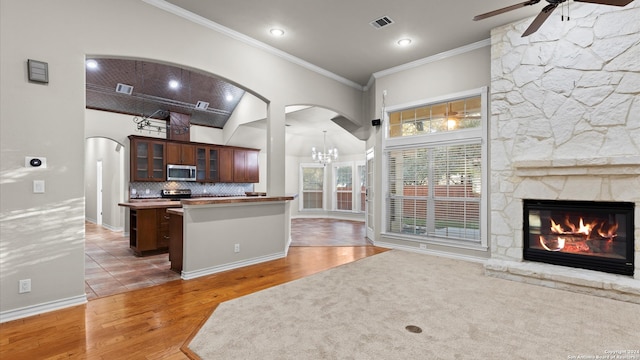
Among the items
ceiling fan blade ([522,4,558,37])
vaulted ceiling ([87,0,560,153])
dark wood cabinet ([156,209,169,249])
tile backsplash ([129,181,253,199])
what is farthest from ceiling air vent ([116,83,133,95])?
ceiling fan blade ([522,4,558,37])

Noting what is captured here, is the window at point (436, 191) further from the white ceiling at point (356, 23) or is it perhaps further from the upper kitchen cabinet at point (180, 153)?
the upper kitchen cabinet at point (180, 153)

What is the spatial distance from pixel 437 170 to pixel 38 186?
5.27 meters

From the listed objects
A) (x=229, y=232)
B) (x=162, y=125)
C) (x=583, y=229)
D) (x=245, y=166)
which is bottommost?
(x=229, y=232)

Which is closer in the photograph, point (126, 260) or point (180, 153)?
point (126, 260)

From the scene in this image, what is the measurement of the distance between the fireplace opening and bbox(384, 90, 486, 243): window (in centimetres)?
76

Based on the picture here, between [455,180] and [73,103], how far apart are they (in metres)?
5.21

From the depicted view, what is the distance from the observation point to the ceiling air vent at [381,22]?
4.02m

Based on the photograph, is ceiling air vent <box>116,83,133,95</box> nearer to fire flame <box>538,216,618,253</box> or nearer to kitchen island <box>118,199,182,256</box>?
kitchen island <box>118,199,182,256</box>

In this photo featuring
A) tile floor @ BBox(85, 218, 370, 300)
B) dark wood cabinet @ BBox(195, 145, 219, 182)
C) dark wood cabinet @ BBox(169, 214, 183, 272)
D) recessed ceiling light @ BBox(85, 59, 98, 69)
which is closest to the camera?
tile floor @ BBox(85, 218, 370, 300)

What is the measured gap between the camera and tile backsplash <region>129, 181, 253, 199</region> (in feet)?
23.9

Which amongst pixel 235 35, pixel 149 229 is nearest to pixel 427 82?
pixel 235 35

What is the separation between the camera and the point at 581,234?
372cm

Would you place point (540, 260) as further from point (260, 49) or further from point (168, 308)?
point (260, 49)

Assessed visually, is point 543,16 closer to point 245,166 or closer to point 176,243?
point 176,243
